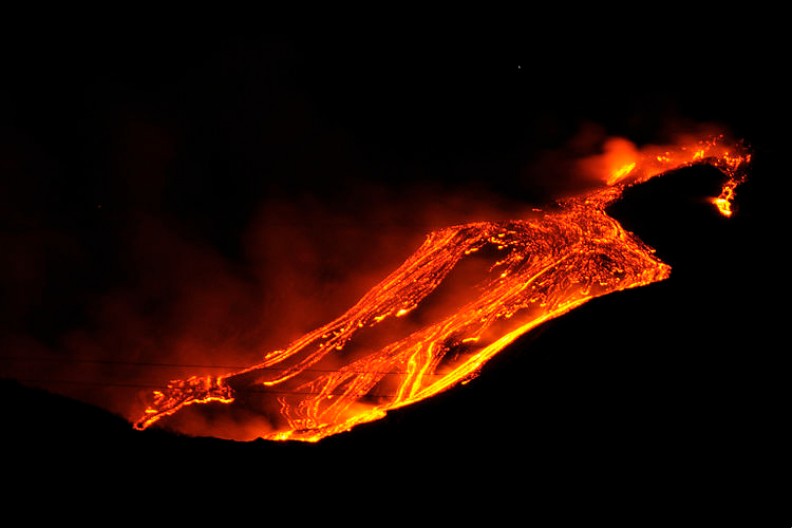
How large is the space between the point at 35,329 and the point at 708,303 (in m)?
5.45

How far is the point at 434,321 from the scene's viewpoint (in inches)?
188

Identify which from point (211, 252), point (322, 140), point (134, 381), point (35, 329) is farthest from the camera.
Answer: point (322, 140)

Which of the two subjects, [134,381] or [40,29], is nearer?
[134,381]

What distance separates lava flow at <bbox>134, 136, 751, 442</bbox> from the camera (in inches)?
156

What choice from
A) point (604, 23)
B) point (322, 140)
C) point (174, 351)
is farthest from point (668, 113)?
point (174, 351)

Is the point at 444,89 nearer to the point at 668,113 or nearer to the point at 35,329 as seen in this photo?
the point at 668,113

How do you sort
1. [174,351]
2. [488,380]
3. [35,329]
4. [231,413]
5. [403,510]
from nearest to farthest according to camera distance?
[403,510] → [488,380] → [231,413] → [174,351] → [35,329]

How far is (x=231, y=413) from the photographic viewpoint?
414cm

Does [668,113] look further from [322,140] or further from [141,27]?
[141,27]

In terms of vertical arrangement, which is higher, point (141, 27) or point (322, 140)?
point (141, 27)

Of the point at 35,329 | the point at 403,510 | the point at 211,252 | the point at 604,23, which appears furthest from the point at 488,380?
the point at 604,23

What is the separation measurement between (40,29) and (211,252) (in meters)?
3.83

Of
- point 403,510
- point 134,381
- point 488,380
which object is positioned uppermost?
point 134,381

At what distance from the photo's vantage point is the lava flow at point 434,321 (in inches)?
156
